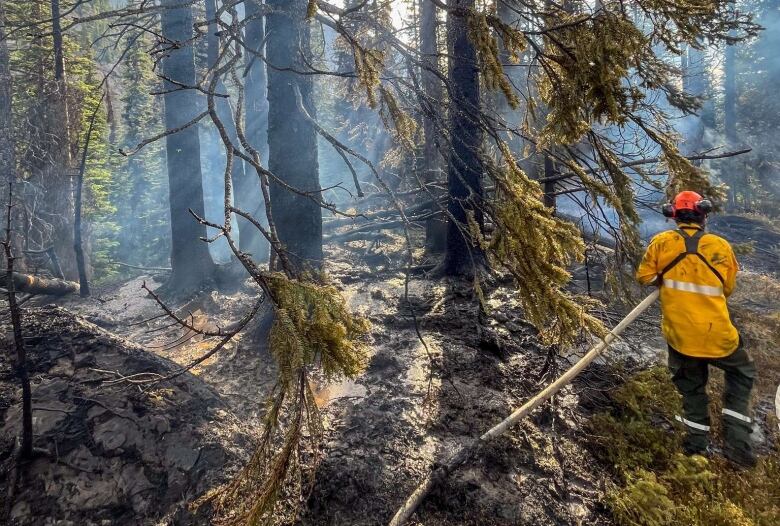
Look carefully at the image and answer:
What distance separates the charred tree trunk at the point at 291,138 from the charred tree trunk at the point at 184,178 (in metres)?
4.20

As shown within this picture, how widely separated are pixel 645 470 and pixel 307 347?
3.22 metres

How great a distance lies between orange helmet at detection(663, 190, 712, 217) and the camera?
3.52 meters

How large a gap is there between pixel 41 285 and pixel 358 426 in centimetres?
835

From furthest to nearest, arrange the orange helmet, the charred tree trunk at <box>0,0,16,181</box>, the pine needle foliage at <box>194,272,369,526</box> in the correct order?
the charred tree trunk at <box>0,0,16,181</box>
the orange helmet
the pine needle foliage at <box>194,272,369,526</box>

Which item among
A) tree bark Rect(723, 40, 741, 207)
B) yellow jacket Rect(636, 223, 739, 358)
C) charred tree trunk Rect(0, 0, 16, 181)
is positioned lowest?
yellow jacket Rect(636, 223, 739, 358)

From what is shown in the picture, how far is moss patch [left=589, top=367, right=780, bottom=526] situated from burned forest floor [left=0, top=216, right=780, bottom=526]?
69 millimetres

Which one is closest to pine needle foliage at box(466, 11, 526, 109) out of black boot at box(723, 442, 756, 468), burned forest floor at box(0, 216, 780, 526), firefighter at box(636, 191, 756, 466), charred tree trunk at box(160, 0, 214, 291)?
burned forest floor at box(0, 216, 780, 526)

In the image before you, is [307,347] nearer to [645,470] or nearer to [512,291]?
[645,470]

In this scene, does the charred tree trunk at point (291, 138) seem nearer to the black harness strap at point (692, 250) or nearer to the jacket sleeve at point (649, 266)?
the jacket sleeve at point (649, 266)

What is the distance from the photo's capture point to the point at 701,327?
3.59m

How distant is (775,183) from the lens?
21.8 meters

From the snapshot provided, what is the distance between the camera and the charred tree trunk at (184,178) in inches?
349

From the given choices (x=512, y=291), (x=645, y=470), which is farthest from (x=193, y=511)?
(x=512, y=291)

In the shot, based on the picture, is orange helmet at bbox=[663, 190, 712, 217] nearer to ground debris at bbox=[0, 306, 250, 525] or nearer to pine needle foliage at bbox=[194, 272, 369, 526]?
pine needle foliage at bbox=[194, 272, 369, 526]
